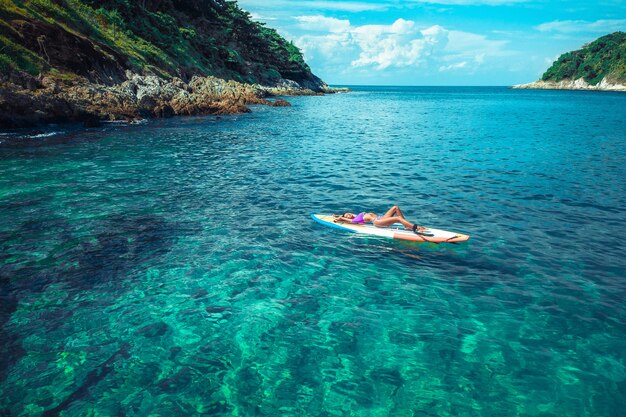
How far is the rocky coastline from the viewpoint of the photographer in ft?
116

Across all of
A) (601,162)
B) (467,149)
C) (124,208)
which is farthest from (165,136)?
(601,162)

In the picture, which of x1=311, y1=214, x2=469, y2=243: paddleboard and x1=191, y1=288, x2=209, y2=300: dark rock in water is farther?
x1=311, y1=214, x2=469, y2=243: paddleboard

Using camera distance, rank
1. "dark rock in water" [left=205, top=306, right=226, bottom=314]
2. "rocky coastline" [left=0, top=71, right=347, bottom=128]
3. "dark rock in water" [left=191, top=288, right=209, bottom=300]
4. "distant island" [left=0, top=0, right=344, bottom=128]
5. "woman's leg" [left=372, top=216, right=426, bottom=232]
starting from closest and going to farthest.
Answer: "dark rock in water" [left=205, top=306, right=226, bottom=314], "dark rock in water" [left=191, top=288, right=209, bottom=300], "woman's leg" [left=372, top=216, right=426, bottom=232], "rocky coastline" [left=0, top=71, right=347, bottom=128], "distant island" [left=0, top=0, right=344, bottom=128]

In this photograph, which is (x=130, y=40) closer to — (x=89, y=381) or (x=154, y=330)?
(x=154, y=330)

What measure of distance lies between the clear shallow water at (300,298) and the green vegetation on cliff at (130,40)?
99.7ft

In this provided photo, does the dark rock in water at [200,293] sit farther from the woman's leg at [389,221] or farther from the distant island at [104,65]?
the distant island at [104,65]

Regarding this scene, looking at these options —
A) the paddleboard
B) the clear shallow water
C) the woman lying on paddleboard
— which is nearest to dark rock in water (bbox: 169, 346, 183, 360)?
the clear shallow water

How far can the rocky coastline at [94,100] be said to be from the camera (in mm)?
35469

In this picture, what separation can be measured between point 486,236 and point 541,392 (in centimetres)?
813

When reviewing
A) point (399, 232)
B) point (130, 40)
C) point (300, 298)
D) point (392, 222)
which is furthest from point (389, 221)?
point (130, 40)

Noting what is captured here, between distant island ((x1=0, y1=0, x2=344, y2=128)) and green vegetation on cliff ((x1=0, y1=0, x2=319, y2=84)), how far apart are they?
0.15 metres

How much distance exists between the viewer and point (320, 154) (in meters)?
32.8

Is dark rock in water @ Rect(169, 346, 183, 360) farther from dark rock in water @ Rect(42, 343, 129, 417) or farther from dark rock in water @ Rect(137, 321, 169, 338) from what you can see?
dark rock in water @ Rect(42, 343, 129, 417)

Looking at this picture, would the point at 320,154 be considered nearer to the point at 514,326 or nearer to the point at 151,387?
the point at 514,326
